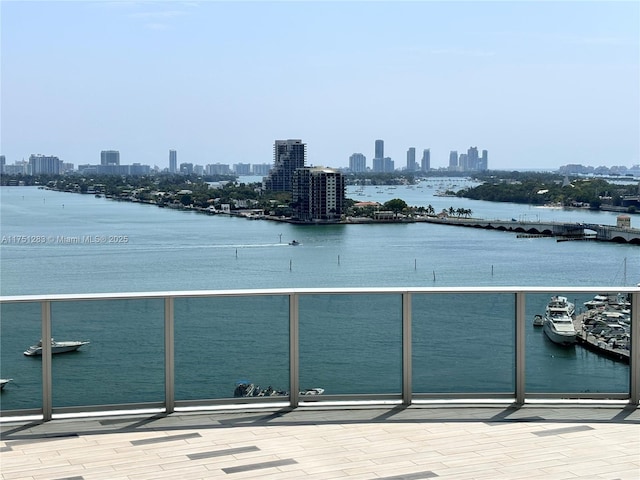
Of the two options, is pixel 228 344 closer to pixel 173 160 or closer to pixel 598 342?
pixel 598 342

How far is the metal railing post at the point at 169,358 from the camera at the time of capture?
3902 mm

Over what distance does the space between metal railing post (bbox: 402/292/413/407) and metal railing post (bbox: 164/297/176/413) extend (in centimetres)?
110

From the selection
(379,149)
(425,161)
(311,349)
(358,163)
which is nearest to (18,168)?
(358,163)

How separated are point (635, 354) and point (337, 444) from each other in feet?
5.28

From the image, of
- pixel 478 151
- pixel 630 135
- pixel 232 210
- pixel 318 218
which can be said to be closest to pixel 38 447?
pixel 318 218

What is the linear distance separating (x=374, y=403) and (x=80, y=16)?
74.5 meters

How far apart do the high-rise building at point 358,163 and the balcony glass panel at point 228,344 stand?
146m

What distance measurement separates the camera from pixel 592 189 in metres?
87.0

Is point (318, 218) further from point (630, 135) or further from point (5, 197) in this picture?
point (5, 197)

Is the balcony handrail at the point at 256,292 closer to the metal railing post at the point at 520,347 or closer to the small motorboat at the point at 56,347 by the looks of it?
the metal railing post at the point at 520,347

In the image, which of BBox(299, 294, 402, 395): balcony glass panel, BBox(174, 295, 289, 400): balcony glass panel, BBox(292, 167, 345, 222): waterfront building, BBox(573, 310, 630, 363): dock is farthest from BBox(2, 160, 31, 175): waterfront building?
BBox(573, 310, 630, 363): dock

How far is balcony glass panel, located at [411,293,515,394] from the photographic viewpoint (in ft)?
13.3

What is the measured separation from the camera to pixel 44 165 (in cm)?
14125

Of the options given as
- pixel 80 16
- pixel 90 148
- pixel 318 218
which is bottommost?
pixel 318 218
